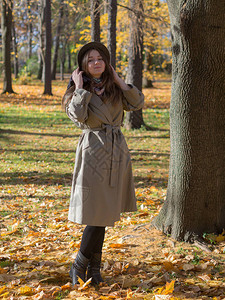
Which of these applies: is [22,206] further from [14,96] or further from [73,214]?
[14,96]

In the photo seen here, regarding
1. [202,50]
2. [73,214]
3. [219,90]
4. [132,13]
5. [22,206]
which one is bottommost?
[22,206]

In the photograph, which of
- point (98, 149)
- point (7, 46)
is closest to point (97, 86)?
point (98, 149)

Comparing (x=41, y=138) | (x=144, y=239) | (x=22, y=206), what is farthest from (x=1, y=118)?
(x=144, y=239)

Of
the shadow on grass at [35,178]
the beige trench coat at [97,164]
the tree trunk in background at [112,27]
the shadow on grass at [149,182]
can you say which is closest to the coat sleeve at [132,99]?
the beige trench coat at [97,164]

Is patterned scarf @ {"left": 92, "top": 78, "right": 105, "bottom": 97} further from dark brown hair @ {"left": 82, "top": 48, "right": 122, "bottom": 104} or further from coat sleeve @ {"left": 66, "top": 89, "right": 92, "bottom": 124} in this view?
coat sleeve @ {"left": 66, "top": 89, "right": 92, "bottom": 124}

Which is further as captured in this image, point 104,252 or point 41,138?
point 41,138

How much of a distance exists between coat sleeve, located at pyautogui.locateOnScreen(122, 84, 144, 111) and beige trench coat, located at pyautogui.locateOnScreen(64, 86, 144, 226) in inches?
5.4

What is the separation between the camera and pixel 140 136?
11969 millimetres

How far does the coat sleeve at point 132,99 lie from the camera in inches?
129

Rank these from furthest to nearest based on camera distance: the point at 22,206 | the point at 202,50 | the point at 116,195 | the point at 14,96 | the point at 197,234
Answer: the point at 14,96
the point at 22,206
the point at 197,234
the point at 202,50
the point at 116,195

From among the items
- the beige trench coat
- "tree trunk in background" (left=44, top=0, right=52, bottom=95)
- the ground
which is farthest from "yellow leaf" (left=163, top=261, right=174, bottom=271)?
"tree trunk in background" (left=44, top=0, right=52, bottom=95)

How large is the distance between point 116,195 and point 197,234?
1.48 metres

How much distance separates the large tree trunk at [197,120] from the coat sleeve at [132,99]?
96cm

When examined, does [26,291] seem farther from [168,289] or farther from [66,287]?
[168,289]
